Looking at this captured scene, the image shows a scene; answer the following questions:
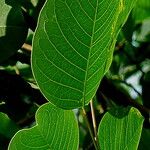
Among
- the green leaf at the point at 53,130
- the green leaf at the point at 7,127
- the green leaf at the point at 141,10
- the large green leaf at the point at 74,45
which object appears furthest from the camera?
the green leaf at the point at 141,10

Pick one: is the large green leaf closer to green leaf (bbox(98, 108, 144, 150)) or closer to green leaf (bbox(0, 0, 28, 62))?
green leaf (bbox(98, 108, 144, 150))

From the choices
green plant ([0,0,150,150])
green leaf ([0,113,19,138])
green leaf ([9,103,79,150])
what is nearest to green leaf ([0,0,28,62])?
green plant ([0,0,150,150])

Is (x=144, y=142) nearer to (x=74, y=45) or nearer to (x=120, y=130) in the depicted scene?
(x=120, y=130)

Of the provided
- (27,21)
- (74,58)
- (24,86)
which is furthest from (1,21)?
(74,58)

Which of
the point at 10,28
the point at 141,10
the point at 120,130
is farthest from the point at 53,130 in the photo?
the point at 141,10

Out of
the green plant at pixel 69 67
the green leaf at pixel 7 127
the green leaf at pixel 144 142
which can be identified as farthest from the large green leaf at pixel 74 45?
the green leaf at pixel 144 142

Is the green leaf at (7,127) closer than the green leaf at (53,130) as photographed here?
No

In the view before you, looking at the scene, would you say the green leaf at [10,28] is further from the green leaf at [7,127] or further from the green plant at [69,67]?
the green leaf at [7,127]
